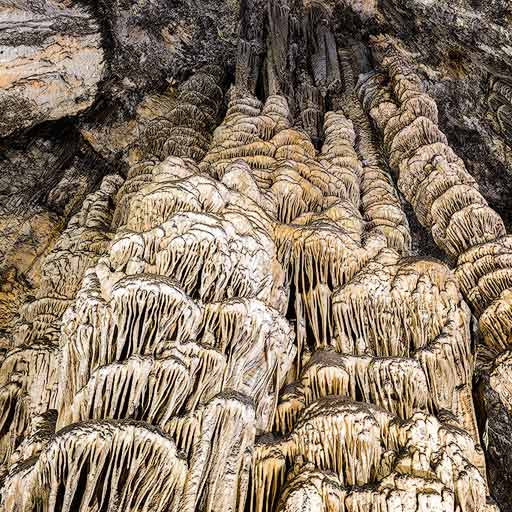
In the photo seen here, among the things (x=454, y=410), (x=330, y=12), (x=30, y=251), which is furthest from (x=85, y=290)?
(x=330, y=12)

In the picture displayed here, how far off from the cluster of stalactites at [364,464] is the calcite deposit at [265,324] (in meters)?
0.01

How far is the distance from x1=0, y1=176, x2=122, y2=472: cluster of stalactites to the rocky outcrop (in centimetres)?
136

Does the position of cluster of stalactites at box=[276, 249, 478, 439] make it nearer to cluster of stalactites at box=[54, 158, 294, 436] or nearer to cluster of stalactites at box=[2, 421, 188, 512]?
cluster of stalactites at box=[54, 158, 294, 436]

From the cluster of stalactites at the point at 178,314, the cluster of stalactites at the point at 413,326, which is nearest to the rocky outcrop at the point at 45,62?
the cluster of stalactites at the point at 178,314

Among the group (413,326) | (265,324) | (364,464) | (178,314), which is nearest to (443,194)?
(413,326)

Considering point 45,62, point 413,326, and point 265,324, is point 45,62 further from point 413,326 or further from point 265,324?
point 413,326

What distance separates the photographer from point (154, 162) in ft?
22.8

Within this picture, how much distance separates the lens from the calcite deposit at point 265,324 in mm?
3174

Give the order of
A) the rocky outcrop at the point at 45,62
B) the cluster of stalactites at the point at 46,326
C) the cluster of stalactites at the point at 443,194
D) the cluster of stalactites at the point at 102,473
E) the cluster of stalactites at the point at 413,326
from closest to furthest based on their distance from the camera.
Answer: the cluster of stalactites at the point at 102,473, the cluster of stalactites at the point at 413,326, the cluster of stalactites at the point at 46,326, the cluster of stalactites at the point at 443,194, the rocky outcrop at the point at 45,62

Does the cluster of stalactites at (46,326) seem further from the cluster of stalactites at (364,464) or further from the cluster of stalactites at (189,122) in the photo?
the cluster of stalactites at (364,464)

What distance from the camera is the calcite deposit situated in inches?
125

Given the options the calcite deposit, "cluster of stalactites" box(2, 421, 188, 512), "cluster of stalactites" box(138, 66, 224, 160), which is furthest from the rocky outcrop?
"cluster of stalactites" box(2, 421, 188, 512)

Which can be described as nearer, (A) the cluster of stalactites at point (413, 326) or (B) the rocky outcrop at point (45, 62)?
(A) the cluster of stalactites at point (413, 326)

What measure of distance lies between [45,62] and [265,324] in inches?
215
